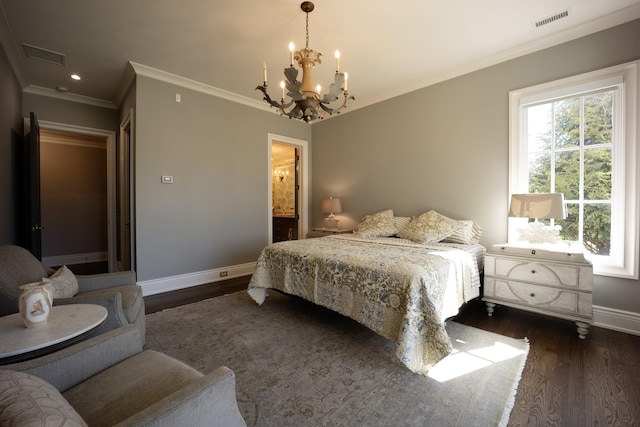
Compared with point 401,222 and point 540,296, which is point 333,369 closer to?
point 540,296

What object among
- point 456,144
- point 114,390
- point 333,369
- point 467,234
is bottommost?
point 333,369

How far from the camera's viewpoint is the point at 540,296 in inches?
97.8

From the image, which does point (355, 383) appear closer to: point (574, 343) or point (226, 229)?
point (574, 343)

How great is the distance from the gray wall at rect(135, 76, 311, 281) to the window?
142 inches

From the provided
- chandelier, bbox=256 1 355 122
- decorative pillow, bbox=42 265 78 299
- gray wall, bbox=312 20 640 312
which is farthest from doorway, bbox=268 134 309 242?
decorative pillow, bbox=42 265 78 299

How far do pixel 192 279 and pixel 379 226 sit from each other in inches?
108

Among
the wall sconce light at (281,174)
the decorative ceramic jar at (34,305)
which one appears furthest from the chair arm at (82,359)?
the wall sconce light at (281,174)

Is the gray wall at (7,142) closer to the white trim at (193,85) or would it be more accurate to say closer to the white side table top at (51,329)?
the white trim at (193,85)

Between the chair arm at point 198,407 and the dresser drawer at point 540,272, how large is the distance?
2739 millimetres

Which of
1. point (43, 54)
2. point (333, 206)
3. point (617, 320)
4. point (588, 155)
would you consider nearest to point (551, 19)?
point (588, 155)

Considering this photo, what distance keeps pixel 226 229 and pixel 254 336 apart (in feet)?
7.28

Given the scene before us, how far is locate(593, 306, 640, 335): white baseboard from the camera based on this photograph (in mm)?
2359

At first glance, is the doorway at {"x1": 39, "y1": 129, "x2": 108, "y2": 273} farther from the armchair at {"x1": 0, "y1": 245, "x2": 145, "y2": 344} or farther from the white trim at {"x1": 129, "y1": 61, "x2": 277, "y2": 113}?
the armchair at {"x1": 0, "y1": 245, "x2": 145, "y2": 344}

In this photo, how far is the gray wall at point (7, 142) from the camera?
2752 millimetres
